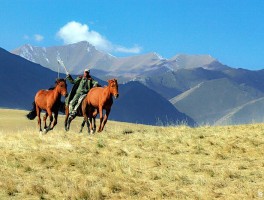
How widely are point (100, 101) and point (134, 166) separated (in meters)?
6.40

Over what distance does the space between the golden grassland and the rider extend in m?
2.70

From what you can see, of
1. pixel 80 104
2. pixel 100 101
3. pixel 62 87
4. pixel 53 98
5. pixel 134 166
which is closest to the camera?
pixel 134 166

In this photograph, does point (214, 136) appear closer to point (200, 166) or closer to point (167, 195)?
point (200, 166)

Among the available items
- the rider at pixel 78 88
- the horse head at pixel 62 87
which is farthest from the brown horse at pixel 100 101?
the horse head at pixel 62 87

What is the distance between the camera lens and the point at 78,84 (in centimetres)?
1953

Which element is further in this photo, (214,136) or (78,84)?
(78,84)

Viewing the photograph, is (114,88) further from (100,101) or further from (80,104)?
(80,104)

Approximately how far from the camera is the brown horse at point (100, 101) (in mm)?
17125

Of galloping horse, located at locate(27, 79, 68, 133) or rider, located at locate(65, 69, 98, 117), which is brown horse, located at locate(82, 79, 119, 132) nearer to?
rider, located at locate(65, 69, 98, 117)

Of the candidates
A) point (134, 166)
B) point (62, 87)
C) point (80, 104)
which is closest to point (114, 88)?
point (80, 104)

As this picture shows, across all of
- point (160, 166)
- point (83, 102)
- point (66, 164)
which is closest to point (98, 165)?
point (66, 164)

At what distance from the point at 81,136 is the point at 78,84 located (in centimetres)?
426

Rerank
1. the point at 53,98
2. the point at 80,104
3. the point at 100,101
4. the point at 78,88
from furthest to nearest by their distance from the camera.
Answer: the point at 78,88 → the point at 80,104 → the point at 53,98 → the point at 100,101

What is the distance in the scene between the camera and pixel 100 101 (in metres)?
17.4
